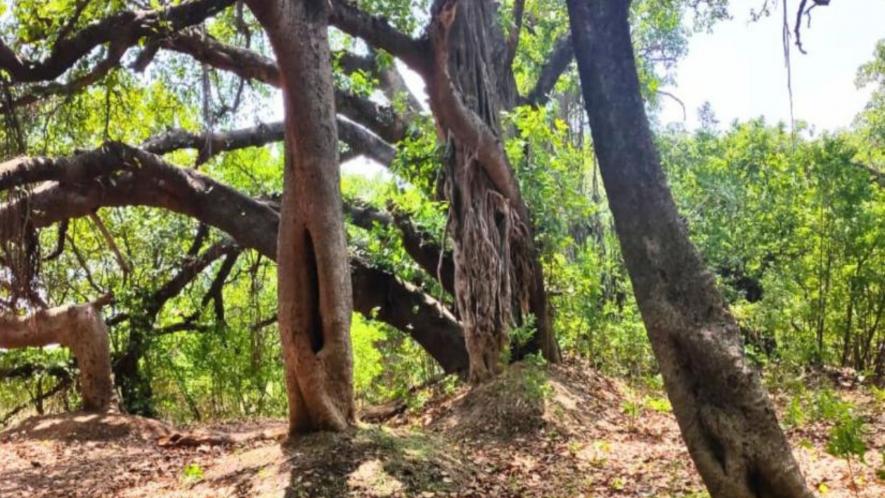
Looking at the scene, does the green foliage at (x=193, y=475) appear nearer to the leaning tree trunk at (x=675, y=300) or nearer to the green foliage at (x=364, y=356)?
the leaning tree trunk at (x=675, y=300)

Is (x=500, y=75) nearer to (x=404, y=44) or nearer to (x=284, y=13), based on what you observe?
(x=404, y=44)

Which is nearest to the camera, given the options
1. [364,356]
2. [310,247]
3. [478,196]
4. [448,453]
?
[448,453]

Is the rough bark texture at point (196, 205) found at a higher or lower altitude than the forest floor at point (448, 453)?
higher

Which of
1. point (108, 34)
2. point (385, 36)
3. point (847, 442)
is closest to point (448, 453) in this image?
point (847, 442)

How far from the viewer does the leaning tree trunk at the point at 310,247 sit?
5.07 meters

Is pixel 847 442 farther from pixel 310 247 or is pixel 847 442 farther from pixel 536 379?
pixel 536 379

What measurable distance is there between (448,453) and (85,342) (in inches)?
205

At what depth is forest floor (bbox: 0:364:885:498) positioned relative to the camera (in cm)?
444

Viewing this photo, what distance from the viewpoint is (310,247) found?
5238 mm

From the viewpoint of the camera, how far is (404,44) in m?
6.77

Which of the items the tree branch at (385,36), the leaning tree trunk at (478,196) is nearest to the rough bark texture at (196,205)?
the leaning tree trunk at (478,196)

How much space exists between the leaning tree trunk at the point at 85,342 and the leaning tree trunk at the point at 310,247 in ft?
13.7

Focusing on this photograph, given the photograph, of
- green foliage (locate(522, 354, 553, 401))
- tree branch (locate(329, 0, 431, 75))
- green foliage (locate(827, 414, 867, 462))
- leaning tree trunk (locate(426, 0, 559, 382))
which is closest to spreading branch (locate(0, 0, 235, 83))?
tree branch (locate(329, 0, 431, 75))

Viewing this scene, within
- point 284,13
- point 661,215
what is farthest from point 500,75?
point 661,215
